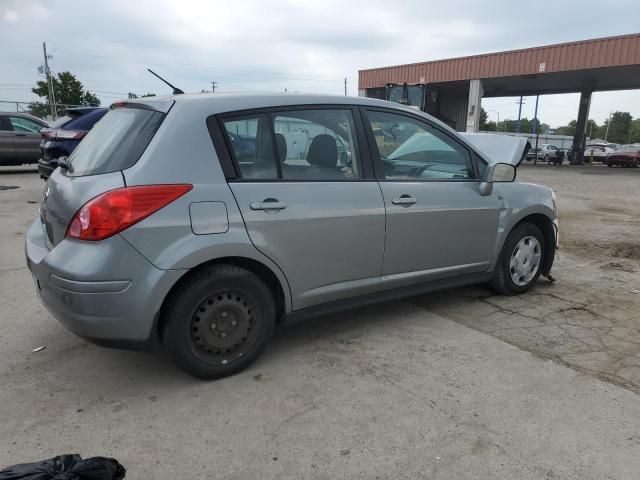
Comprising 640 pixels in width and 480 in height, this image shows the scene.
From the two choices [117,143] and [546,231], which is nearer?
[117,143]

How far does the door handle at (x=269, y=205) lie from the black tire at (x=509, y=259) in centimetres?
228

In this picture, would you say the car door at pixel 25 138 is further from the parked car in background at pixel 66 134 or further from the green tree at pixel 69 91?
the green tree at pixel 69 91

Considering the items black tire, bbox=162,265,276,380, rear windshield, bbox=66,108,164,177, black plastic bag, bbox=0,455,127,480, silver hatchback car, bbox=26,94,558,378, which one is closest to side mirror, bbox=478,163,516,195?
silver hatchback car, bbox=26,94,558,378

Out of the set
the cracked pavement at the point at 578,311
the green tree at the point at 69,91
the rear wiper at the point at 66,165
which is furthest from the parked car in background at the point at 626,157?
the green tree at the point at 69,91

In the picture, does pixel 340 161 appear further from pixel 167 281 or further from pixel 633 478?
pixel 633 478

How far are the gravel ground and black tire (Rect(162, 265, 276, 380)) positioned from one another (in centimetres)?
15

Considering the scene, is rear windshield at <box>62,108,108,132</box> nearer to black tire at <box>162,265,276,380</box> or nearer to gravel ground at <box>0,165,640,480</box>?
gravel ground at <box>0,165,640,480</box>

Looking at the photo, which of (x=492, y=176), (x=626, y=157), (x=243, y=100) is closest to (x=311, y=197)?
(x=243, y=100)

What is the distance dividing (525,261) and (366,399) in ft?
8.13

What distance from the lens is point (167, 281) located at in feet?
8.54

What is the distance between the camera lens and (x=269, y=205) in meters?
2.88

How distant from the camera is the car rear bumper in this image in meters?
2.49

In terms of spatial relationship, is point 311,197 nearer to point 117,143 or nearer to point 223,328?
point 223,328

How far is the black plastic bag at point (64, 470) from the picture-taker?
1.58 m
